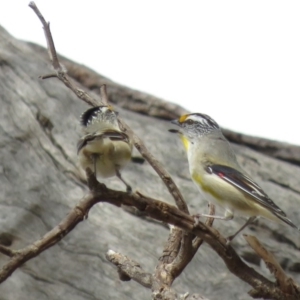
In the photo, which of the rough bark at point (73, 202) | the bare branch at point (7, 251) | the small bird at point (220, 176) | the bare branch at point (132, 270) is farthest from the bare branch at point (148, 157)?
the rough bark at point (73, 202)

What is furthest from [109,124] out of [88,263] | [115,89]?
[115,89]

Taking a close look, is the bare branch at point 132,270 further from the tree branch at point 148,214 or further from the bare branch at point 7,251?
the bare branch at point 7,251

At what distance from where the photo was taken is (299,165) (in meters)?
4.50

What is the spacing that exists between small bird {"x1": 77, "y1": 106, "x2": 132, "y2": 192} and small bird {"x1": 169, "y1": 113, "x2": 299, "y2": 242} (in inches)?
12.4

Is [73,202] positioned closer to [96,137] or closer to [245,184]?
[245,184]

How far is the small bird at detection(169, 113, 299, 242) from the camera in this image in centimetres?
256

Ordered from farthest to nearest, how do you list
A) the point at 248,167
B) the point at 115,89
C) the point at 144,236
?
the point at 115,89
the point at 248,167
the point at 144,236

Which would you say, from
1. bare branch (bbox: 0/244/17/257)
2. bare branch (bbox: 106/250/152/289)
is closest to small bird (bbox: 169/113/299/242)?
bare branch (bbox: 106/250/152/289)

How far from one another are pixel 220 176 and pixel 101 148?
58 cm

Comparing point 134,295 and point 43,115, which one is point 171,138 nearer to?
point 43,115

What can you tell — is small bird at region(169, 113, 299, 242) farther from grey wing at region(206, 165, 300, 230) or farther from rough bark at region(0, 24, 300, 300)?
rough bark at region(0, 24, 300, 300)

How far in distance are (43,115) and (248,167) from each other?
113 centimetres

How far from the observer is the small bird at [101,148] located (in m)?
2.18

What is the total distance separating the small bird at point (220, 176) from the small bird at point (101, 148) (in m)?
0.32
